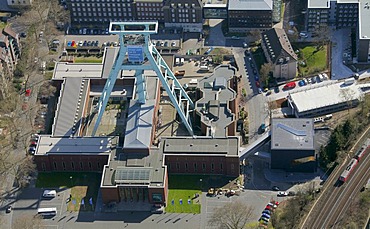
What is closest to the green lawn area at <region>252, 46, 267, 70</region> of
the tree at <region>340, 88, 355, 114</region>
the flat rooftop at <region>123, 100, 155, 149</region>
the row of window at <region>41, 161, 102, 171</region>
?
the tree at <region>340, 88, 355, 114</region>

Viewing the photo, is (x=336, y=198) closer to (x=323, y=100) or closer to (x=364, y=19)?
(x=323, y=100)

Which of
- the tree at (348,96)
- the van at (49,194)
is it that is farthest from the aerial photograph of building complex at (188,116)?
the tree at (348,96)

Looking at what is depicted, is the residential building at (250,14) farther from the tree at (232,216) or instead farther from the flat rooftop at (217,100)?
the tree at (232,216)

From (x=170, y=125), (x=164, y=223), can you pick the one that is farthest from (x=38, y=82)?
(x=164, y=223)

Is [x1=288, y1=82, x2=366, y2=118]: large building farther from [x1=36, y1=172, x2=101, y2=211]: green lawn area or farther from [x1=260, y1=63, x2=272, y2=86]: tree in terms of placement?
[x1=36, y1=172, x2=101, y2=211]: green lawn area

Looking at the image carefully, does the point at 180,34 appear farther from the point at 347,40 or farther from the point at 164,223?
the point at 164,223

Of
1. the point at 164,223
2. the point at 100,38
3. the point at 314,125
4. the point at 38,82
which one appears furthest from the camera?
the point at 100,38
